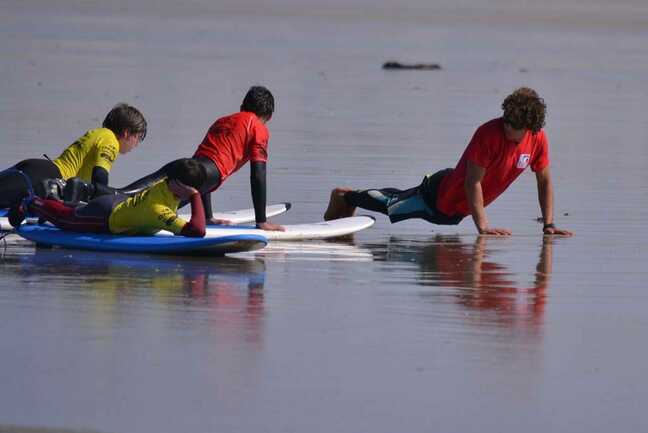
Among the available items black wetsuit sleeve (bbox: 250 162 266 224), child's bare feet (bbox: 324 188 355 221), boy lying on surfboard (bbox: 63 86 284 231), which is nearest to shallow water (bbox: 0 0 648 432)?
child's bare feet (bbox: 324 188 355 221)

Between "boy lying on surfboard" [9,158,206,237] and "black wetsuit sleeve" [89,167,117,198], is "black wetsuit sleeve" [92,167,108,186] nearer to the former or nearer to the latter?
"black wetsuit sleeve" [89,167,117,198]

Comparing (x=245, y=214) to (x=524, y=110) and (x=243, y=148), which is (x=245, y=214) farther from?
(x=524, y=110)

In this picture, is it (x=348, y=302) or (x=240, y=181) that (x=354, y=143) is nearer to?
(x=240, y=181)

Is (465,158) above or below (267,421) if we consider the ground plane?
above

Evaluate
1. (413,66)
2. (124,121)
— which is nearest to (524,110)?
(124,121)

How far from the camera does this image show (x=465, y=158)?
12.9m

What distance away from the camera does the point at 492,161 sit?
41.8 ft

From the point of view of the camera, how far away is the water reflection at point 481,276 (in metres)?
9.51

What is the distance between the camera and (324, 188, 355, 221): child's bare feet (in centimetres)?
1337

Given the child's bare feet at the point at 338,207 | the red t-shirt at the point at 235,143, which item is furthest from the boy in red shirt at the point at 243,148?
the child's bare feet at the point at 338,207

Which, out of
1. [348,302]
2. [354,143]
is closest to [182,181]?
[348,302]

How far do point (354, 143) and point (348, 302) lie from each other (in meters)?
9.92

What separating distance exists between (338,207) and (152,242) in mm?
2561

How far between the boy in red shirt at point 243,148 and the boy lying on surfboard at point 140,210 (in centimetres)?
83
